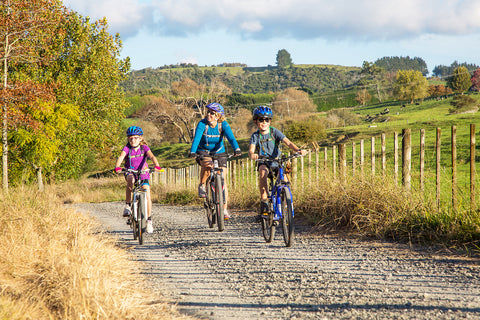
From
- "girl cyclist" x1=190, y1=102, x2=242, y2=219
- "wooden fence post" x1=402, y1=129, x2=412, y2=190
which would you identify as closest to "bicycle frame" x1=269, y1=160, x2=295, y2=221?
"girl cyclist" x1=190, y1=102, x2=242, y2=219

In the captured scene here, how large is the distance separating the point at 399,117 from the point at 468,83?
107ft

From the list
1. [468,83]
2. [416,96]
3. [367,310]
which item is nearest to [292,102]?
[416,96]

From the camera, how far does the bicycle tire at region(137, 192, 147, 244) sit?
24.3 ft

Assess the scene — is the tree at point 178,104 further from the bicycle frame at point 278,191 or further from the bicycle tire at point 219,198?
the bicycle frame at point 278,191

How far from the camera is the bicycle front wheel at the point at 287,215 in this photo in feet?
21.2

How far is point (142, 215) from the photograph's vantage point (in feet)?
24.5

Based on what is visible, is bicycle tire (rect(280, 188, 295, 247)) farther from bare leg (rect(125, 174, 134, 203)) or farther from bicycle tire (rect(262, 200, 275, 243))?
bare leg (rect(125, 174, 134, 203))

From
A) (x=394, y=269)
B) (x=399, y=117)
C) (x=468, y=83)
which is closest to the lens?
(x=394, y=269)

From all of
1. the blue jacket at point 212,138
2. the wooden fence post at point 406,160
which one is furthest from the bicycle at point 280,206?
the wooden fence post at point 406,160

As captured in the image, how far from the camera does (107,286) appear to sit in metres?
3.86

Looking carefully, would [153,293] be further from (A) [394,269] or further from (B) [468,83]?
(B) [468,83]

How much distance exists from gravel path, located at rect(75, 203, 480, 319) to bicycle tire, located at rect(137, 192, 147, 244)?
217 mm

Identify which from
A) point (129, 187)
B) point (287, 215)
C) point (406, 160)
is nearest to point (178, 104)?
point (129, 187)

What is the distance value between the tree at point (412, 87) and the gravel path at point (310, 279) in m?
96.9
